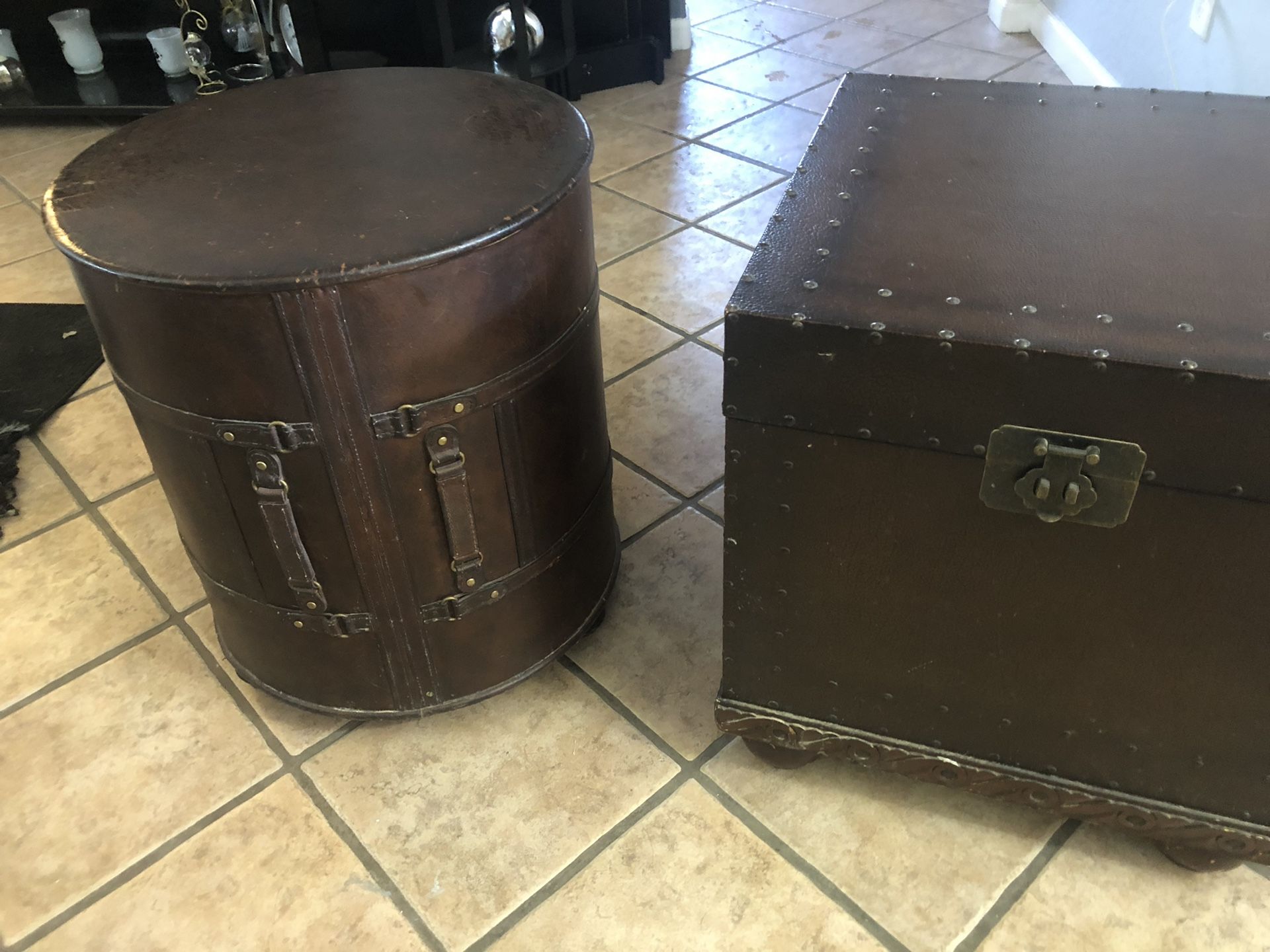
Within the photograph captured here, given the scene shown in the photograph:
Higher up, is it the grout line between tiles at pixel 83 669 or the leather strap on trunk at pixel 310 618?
the leather strap on trunk at pixel 310 618

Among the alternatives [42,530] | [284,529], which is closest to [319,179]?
[284,529]

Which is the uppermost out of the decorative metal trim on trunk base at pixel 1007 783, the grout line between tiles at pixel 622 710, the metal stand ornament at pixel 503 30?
the metal stand ornament at pixel 503 30

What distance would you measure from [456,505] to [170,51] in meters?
2.50

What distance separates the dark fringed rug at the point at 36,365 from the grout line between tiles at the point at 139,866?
773mm

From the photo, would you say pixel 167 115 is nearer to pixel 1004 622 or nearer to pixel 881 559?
pixel 881 559

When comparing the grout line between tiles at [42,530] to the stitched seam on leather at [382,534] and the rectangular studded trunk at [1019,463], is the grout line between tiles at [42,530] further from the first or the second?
the rectangular studded trunk at [1019,463]

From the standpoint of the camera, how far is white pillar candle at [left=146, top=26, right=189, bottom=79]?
9.35 feet

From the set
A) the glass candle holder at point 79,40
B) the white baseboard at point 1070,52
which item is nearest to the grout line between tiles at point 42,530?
the glass candle holder at point 79,40

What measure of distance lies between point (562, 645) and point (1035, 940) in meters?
0.59

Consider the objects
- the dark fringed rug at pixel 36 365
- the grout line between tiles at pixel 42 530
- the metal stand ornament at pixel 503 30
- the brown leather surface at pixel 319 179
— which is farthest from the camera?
the metal stand ornament at pixel 503 30

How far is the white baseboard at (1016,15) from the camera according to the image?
3084 mm

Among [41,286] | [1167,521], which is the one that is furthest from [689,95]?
[1167,521]

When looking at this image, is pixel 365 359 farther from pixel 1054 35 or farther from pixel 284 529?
pixel 1054 35

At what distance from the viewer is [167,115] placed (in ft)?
3.76
